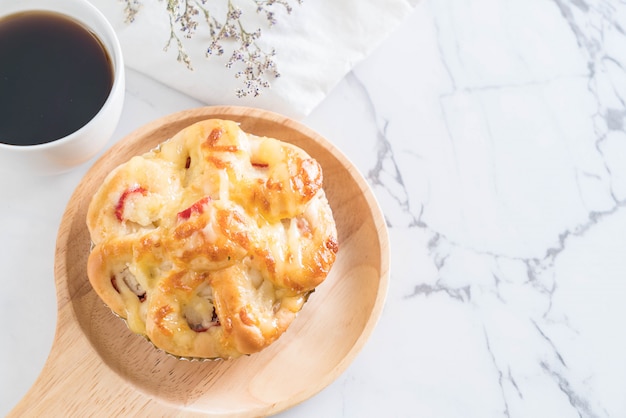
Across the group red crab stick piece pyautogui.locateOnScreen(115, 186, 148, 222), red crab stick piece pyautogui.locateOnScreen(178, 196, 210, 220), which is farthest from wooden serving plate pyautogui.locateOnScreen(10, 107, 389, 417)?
red crab stick piece pyautogui.locateOnScreen(178, 196, 210, 220)

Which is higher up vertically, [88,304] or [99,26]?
[99,26]

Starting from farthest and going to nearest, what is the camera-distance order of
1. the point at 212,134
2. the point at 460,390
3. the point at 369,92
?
the point at 369,92, the point at 460,390, the point at 212,134

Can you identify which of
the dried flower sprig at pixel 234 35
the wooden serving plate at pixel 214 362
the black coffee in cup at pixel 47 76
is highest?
the dried flower sprig at pixel 234 35

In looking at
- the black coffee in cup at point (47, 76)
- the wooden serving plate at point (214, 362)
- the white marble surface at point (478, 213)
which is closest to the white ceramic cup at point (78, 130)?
the black coffee in cup at point (47, 76)

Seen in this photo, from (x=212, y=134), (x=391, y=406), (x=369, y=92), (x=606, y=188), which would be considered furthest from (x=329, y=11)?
(x=391, y=406)

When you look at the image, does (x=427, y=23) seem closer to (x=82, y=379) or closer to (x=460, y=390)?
(x=460, y=390)

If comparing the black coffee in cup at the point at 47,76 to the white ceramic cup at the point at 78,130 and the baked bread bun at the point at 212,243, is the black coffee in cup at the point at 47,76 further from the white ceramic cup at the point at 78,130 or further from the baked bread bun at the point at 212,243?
the baked bread bun at the point at 212,243

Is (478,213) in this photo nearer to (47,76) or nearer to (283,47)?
(283,47)
